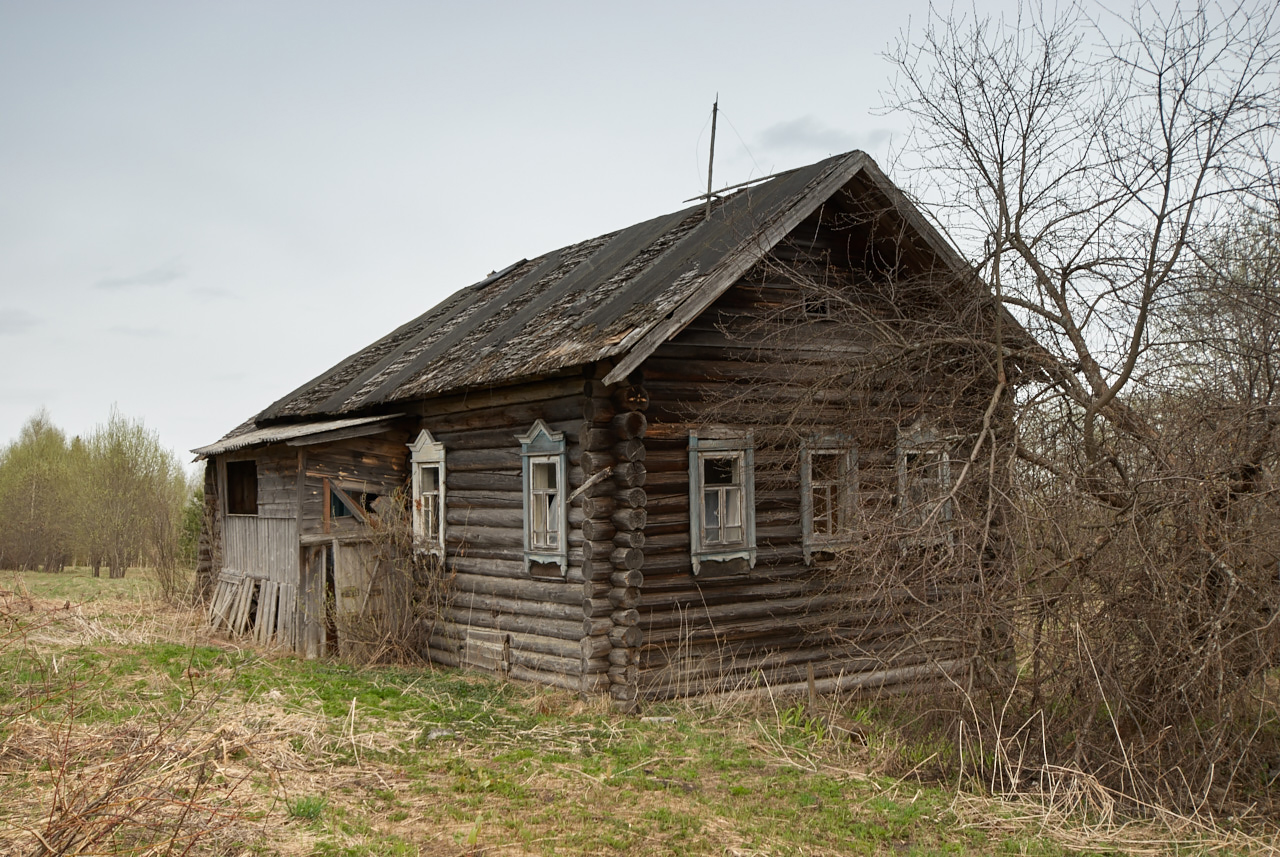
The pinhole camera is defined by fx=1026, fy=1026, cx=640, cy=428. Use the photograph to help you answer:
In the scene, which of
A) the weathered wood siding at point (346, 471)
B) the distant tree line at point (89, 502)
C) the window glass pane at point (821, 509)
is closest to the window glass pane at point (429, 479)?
the weathered wood siding at point (346, 471)

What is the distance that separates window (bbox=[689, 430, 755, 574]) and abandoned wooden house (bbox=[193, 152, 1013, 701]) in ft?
A: 0.08

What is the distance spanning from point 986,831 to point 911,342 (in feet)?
14.6

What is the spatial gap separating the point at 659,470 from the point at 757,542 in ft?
4.88

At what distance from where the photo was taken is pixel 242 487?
18.7 m

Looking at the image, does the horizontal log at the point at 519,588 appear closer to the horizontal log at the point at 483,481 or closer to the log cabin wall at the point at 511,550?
the log cabin wall at the point at 511,550

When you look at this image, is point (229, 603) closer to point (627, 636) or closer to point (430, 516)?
point (430, 516)

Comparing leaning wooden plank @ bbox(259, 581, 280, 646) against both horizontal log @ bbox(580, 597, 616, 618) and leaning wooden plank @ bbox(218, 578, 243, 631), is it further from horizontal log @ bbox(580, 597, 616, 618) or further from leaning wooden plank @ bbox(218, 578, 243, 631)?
horizontal log @ bbox(580, 597, 616, 618)

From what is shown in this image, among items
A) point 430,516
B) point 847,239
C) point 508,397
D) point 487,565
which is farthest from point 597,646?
point 847,239

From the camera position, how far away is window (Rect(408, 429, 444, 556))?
13359 mm

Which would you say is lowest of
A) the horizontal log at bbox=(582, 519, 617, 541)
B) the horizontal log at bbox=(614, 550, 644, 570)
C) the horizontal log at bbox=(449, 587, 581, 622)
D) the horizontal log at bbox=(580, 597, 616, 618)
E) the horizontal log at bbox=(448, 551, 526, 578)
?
the horizontal log at bbox=(449, 587, 581, 622)

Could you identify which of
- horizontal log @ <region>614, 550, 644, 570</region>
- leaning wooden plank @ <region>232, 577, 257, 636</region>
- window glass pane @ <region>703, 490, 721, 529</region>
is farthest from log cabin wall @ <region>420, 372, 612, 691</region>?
leaning wooden plank @ <region>232, 577, 257, 636</region>

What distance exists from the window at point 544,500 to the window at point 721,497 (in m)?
1.39

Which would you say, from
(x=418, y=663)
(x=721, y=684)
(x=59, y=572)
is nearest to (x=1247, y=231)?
(x=721, y=684)

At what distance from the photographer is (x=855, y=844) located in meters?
6.58
